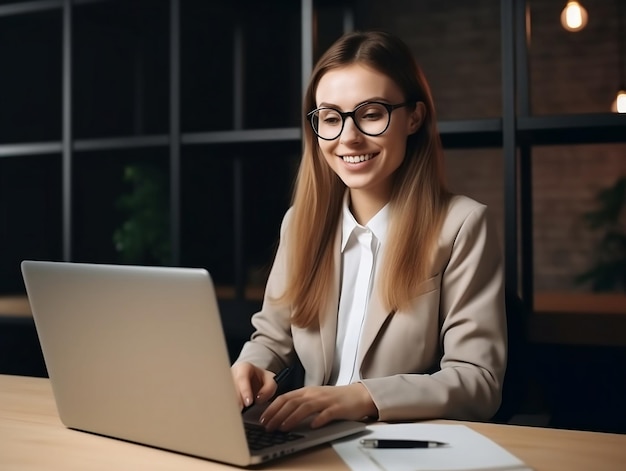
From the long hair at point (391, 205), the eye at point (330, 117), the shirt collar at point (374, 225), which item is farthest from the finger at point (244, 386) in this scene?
the eye at point (330, 117)

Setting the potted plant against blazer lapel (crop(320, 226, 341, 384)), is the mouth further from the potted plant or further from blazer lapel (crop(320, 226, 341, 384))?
the potted plant

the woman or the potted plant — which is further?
the potted plant

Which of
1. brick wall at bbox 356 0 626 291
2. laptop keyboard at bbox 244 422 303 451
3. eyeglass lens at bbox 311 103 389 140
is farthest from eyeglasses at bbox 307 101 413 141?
brick wall at bbox 356 0 626 291

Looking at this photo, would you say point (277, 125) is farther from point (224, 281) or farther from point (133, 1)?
point (133, 1)

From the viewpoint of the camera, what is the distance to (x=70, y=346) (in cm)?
106

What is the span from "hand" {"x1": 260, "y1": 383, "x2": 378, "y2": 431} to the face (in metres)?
0.54

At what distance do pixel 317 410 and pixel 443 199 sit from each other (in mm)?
666

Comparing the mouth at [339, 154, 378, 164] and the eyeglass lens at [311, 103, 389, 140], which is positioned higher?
the eyeglass lens at [311, 103, 389, 140]

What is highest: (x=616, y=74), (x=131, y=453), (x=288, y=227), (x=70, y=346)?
(x=616, y=74)

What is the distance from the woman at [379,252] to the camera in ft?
4.90

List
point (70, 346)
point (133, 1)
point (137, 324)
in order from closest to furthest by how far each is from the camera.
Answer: point (137, 324), point (70, 346), point (133, 1)

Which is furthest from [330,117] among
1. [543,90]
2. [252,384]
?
[543,90]

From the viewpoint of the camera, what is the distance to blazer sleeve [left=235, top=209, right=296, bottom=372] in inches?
65.9

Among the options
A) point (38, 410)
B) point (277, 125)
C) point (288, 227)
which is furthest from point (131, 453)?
point (277, 125)
